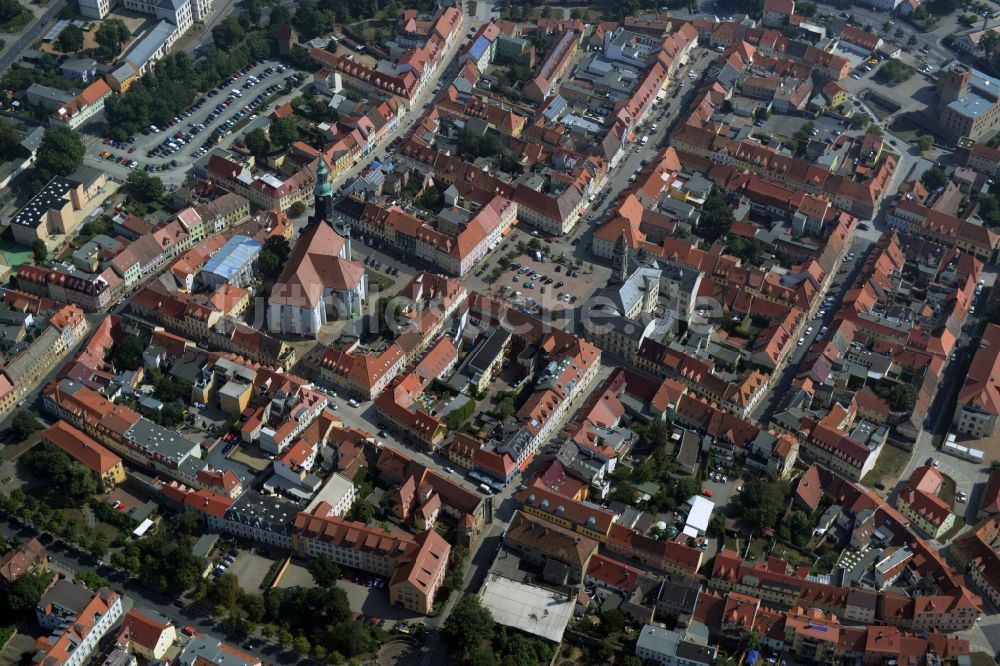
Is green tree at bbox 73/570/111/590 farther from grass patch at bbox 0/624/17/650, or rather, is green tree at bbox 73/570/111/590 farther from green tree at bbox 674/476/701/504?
green tree at bbox 674/476/701/504

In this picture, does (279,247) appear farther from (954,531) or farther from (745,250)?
(954,531)

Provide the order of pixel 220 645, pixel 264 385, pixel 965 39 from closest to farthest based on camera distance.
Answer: pixel 220 645 < pixel 264 385 < pixel 965 39

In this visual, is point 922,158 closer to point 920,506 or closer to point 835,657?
point 920,506

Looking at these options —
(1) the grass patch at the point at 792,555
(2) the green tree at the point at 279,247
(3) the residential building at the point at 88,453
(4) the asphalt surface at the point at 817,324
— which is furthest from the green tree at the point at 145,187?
(1) the grass patch at the point at 792,555

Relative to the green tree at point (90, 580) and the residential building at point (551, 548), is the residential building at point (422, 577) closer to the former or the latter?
the residential building at point (551, 548)

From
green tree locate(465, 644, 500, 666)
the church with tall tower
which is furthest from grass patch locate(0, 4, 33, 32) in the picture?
green tree locate(465, 644, 500, 666)

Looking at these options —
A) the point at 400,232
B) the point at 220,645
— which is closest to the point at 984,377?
the point at 400,232

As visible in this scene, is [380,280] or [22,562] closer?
[22,562]

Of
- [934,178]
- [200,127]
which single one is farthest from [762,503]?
[200,127]
